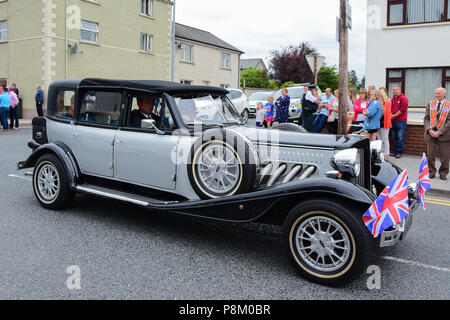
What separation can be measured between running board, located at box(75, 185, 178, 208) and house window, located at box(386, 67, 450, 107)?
15.7 metres

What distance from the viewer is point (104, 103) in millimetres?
5500

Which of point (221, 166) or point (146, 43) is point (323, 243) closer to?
point (221, 166)

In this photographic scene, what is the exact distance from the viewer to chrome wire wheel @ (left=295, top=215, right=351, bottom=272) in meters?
3.59

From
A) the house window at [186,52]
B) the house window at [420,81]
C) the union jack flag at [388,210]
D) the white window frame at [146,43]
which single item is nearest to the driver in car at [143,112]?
the union jack flag at [388,210]

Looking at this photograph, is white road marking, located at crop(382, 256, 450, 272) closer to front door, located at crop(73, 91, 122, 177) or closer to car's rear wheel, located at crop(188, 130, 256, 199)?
car's rear wheel, located at crop(188, 130, 256, 199)

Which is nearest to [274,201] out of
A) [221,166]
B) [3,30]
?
[221,166]

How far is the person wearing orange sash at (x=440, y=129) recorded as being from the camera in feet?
28.7

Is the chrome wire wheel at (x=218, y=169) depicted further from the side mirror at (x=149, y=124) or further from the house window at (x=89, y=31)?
the house window at (x=89, y=31)

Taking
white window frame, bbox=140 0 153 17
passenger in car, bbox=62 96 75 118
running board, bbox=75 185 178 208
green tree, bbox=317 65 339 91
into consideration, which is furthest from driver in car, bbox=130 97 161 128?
green tree, bbox=317 65 339 91

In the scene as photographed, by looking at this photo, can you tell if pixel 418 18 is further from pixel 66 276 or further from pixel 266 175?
pixel 66 276

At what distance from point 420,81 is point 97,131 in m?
16.0

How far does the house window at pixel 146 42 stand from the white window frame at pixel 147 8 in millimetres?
1426
